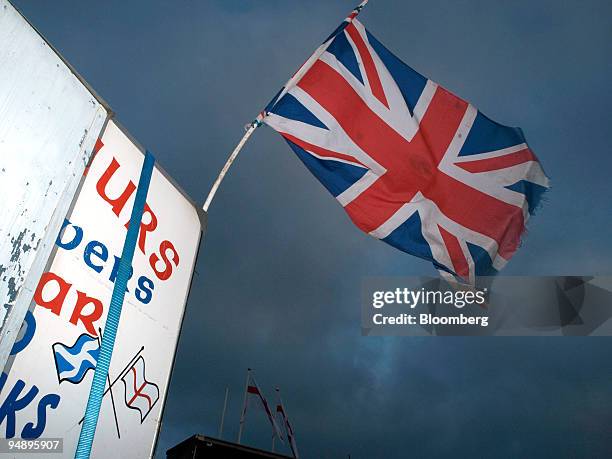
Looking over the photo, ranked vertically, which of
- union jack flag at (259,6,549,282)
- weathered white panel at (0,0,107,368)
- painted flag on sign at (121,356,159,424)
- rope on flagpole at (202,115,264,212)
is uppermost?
union jack flag at (259,6,549,282)

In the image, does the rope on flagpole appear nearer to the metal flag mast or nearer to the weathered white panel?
the metal flag mast

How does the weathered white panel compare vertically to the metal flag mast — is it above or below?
below

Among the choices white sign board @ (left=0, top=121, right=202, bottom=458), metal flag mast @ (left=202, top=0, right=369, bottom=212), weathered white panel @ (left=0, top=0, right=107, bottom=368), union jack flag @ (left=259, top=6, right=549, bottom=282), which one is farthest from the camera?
union jack flag @ (left=259, top=6, right=549, bottom=282)

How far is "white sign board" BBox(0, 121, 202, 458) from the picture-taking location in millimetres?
2311

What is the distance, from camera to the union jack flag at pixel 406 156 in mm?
6145

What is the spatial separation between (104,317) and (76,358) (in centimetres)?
26

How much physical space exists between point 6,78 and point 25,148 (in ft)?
0.98

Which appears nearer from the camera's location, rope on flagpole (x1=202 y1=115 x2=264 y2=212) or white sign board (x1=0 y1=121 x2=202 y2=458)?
white sign board (x1=0 y1=121 x2=202 y2=458)

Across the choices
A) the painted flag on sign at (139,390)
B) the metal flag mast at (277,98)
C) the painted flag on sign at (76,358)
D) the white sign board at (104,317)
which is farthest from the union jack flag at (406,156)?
the painted flag on sign at (76,358)

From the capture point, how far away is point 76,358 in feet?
8.17

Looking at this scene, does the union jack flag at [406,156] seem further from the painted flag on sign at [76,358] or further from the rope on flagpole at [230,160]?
the painted flag on sign at [76,358]

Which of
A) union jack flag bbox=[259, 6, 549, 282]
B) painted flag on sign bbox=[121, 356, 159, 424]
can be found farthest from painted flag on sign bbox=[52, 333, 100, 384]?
union jack flag bbox=[259, 6, 549, 282]

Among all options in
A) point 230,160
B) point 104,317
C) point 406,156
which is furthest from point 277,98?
point 104,317

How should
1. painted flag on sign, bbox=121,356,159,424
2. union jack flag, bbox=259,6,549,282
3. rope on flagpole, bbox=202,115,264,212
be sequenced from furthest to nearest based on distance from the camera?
union jack flag, bbox=259,6,549,282 < rope on flagpole, bbox=202,115,264,212 < painted flag on sign, bbox=121,356,159,424
